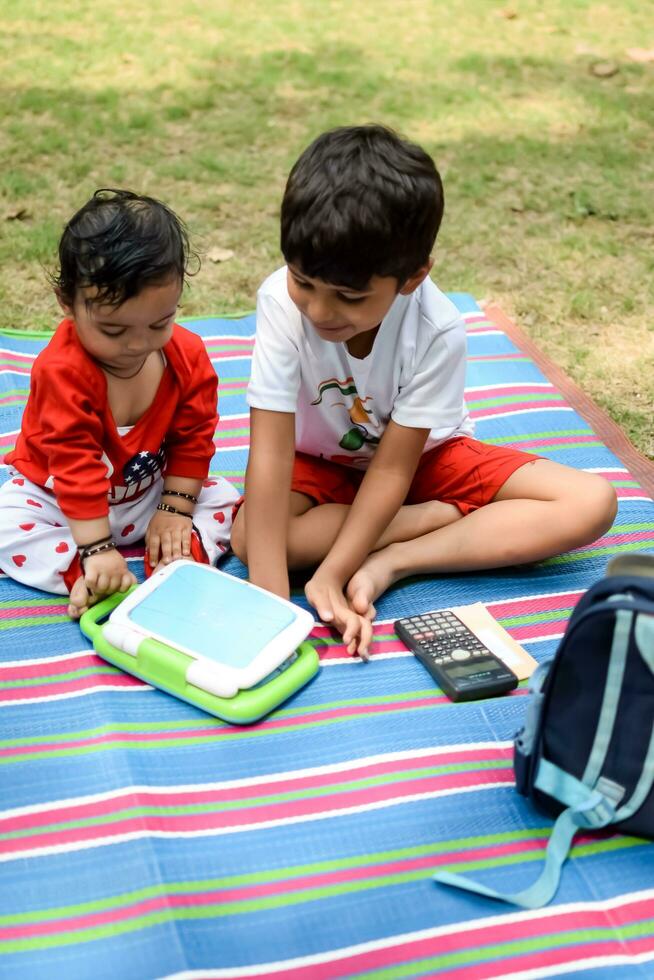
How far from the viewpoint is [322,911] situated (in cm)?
152

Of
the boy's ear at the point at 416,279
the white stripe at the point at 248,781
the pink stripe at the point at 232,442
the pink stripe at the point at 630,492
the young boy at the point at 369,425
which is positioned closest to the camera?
the white stripe at the point at 248,781

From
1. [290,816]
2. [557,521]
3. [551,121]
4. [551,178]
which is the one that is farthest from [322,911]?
[551,121]

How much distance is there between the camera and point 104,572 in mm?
1983

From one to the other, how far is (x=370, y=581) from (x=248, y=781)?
506 mm

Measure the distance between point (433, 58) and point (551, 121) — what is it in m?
0.84

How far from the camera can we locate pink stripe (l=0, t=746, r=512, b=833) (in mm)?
1635

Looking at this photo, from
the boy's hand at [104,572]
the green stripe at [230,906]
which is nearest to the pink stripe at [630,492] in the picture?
the green stripe at [230,906]

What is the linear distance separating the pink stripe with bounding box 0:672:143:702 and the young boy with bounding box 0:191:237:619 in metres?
0.17

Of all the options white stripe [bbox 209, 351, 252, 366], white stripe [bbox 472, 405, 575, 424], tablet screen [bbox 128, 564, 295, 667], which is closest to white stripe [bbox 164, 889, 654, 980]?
tablet screen [bbox 128, 564, 295, 667]

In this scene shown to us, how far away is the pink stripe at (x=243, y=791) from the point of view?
1635 millimetres

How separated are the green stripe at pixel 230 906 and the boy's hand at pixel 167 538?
2.40 feet

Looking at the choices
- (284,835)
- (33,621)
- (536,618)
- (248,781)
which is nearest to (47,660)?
(33,621)

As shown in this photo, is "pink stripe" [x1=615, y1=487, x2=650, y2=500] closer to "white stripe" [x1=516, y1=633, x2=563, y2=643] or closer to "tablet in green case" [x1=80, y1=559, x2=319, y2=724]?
"white stripe" [x1=516, y1=633, x2=563, y2=643]

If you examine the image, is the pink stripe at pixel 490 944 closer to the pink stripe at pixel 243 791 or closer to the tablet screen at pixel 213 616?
the pink stripe at pixel 243 791
